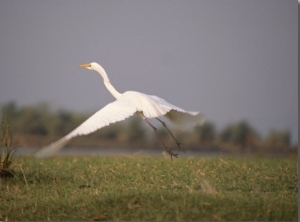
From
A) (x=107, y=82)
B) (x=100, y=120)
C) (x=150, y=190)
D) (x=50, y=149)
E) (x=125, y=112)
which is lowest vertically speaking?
(x=150, y=190)

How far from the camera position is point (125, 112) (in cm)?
734

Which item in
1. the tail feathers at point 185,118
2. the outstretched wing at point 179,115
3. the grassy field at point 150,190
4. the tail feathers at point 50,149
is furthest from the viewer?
the tail feathers at point 185,118

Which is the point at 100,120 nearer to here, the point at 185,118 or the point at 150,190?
the point at 150,190

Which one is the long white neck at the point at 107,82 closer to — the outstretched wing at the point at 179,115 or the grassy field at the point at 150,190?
the outstretched wing at the point at 179,115

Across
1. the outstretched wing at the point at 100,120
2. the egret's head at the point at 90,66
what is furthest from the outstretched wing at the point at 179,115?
the egret's head at the point at 90,66

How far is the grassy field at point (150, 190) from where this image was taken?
6.04m

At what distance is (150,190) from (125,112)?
105 cm

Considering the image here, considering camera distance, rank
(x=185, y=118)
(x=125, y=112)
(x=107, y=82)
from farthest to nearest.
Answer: (x=107, y=82), (x=185, y=118), (x=125, y=112)

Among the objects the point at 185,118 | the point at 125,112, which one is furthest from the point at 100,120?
the point at 185,118

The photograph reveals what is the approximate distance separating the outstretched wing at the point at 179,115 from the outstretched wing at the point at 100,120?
448mm

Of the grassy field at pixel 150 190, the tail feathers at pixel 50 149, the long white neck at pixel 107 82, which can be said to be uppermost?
Answer: the long white neck at pixel 107 82

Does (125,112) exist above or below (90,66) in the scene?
below

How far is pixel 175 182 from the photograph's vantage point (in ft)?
25.5

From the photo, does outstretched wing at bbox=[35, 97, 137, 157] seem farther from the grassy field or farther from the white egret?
the grassy field
